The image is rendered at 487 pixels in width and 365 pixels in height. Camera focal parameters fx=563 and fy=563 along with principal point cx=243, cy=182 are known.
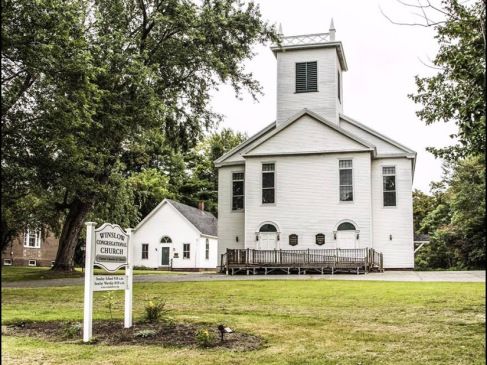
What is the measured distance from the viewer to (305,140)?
97.0 feet

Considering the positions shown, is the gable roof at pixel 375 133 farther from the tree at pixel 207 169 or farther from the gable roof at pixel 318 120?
the tree at pixel 207 169

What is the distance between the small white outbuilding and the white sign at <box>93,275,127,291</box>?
32108mm

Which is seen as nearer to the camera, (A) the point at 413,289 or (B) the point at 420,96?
(B) the point at 420,96

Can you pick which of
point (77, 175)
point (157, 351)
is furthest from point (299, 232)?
point (157, 351)

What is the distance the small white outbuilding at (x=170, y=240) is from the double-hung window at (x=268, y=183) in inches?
500

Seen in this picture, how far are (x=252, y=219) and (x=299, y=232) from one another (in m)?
2.59

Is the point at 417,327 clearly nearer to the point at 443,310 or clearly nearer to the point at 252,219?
the point at 443,310

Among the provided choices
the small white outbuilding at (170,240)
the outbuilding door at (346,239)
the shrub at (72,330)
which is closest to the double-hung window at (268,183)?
the outbuilding door at (346,239)

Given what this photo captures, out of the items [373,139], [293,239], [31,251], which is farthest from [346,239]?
[31,251]

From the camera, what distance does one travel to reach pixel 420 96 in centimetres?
909

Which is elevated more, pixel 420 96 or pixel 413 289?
pixel 420 96

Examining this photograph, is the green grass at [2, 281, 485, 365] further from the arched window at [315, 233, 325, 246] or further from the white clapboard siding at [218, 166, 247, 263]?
the white clapboard siding at [218, 166, 247, 263]

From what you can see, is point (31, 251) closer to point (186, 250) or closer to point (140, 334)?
point (186, 250)

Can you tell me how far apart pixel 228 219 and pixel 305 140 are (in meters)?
6.23
